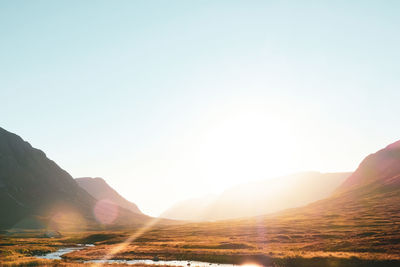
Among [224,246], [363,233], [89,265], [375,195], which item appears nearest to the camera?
[89,265]

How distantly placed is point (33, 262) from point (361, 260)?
187ft

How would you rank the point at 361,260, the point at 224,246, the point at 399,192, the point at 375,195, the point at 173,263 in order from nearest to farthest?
the point at 361,260, the point at 173,263, the point at 224,246, the point at 399,192, the point at 375,195

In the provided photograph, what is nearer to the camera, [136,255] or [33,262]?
[33,262]

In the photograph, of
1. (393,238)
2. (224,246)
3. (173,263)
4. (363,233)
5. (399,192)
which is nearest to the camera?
(173,263)

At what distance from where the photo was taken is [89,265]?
173 ft

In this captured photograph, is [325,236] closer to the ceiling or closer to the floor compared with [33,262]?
closer to the floor

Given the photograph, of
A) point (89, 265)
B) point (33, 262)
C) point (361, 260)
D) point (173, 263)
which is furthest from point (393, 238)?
point (33, 262)

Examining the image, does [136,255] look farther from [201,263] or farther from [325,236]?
[325,236]

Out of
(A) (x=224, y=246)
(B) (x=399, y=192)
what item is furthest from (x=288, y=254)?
(B) (x=399, y=192)

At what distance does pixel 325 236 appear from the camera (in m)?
80.5

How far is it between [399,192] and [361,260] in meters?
163

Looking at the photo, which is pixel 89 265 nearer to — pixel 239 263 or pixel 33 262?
pixel 33 262

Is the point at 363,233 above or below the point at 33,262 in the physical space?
below

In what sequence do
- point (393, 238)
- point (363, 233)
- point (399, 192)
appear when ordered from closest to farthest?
point (393, 238)
point (363, 233)
point (399, 192)
